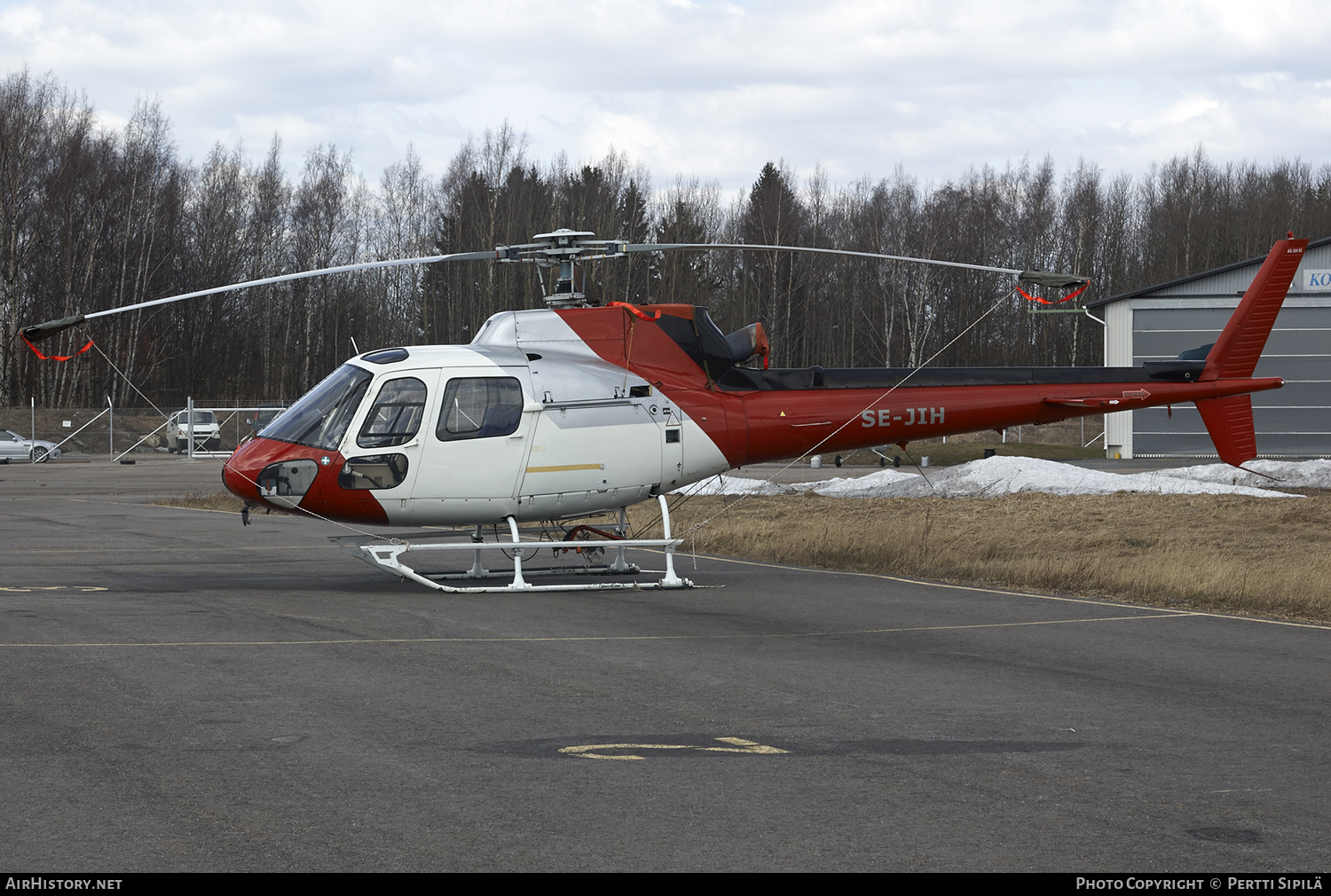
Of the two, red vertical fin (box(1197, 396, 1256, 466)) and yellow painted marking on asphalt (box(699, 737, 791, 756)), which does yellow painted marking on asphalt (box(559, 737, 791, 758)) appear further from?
red vertical fin (box(1197, 396, 1256, 466))

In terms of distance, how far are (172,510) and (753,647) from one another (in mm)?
20833

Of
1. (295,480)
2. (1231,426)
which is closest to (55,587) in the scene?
(295,480)

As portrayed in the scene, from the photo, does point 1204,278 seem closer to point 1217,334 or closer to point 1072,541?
point 1217,334

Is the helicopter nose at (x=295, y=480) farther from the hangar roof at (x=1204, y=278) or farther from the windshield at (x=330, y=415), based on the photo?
the hangar roof at (x=1204, y=278)

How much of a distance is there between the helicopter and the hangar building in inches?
1230

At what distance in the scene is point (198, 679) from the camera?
8.51 meters

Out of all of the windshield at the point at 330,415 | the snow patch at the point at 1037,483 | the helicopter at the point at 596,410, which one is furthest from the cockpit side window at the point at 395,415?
the snow patch at the point at 1037,483

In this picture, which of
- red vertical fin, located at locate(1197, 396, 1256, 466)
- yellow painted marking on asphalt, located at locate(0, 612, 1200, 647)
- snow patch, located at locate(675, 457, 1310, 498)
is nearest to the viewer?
yellow painted marking on asphalt, located at locate(0, 612, 1200, 647)

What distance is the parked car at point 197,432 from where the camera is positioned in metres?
55.1

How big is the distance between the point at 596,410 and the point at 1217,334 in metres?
37.6

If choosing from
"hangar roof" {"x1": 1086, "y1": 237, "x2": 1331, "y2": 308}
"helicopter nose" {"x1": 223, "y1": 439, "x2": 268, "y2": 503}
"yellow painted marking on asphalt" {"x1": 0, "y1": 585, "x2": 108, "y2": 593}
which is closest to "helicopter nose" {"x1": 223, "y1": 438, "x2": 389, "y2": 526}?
"helicopter nose" {"x1": 223, "y1": 439, "x2": 268, "y2": 503}

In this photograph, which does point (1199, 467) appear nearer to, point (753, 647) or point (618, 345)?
point (618, 345)

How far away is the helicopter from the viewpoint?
525 inches

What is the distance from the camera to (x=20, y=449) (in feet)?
164
